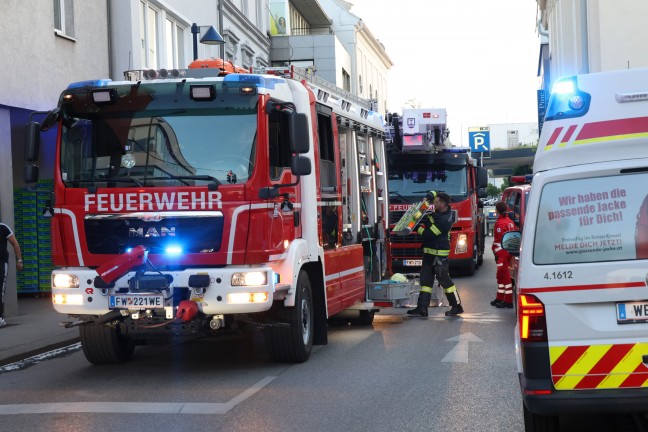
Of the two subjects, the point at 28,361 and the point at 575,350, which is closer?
the point at 575,350

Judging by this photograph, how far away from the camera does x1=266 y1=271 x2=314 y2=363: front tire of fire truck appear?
9.53 meters

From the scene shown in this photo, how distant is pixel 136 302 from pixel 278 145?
206cm

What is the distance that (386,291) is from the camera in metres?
13.0

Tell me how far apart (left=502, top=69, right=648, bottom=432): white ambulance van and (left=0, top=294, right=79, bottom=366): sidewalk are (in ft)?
23.0

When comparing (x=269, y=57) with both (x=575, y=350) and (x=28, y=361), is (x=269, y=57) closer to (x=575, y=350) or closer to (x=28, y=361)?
(x=28, y=361)

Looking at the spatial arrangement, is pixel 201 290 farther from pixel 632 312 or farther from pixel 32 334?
pixel 32 334

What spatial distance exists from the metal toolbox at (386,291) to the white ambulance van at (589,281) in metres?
7.26

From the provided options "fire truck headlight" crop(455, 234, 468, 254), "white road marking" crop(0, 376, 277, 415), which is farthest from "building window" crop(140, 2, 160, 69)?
"white road marking" crop(0, 376, 277, 415)

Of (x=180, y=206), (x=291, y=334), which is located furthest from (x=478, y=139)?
(x=180, y=206)

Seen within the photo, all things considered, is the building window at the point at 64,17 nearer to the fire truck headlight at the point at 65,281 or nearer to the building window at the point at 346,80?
the fire truck headlight at the point at 65,281

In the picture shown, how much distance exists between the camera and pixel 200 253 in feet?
29.1

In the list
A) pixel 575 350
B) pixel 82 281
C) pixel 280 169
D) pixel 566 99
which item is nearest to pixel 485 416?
pixel 575 350

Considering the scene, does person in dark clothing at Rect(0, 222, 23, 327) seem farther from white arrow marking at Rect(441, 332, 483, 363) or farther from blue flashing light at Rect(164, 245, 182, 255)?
white arrow marking at Rect(441, 332, 483, 363)

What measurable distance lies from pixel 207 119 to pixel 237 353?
297 cm
